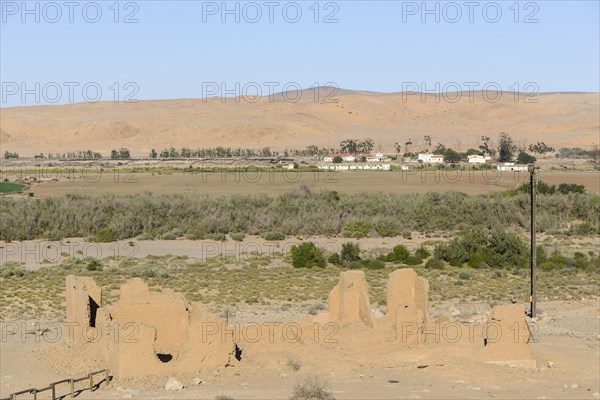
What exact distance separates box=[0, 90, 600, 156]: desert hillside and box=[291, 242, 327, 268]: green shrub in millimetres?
113905

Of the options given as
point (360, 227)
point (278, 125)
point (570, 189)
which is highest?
point (278, 125)

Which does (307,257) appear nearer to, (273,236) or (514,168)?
(273,236)

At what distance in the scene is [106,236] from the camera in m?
44.2

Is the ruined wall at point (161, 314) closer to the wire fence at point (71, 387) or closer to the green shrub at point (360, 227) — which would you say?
the wire fence at point (71, 387)

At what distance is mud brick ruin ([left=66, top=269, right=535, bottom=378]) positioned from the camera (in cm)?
1658

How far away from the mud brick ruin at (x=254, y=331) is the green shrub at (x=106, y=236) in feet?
80.3

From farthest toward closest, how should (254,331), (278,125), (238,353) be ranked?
1. (278,125)
2. (254,331)
3. (238,353)

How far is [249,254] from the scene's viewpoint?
39.2 metres

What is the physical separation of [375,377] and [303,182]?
61.5 metres

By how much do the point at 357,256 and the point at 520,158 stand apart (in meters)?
76.8

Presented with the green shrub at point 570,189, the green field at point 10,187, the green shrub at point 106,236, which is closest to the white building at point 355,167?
the green field at point 10,187

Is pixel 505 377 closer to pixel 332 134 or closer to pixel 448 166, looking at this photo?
pixel 448 166

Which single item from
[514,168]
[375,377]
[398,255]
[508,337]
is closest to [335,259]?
[398,255]

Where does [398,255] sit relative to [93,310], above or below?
below
